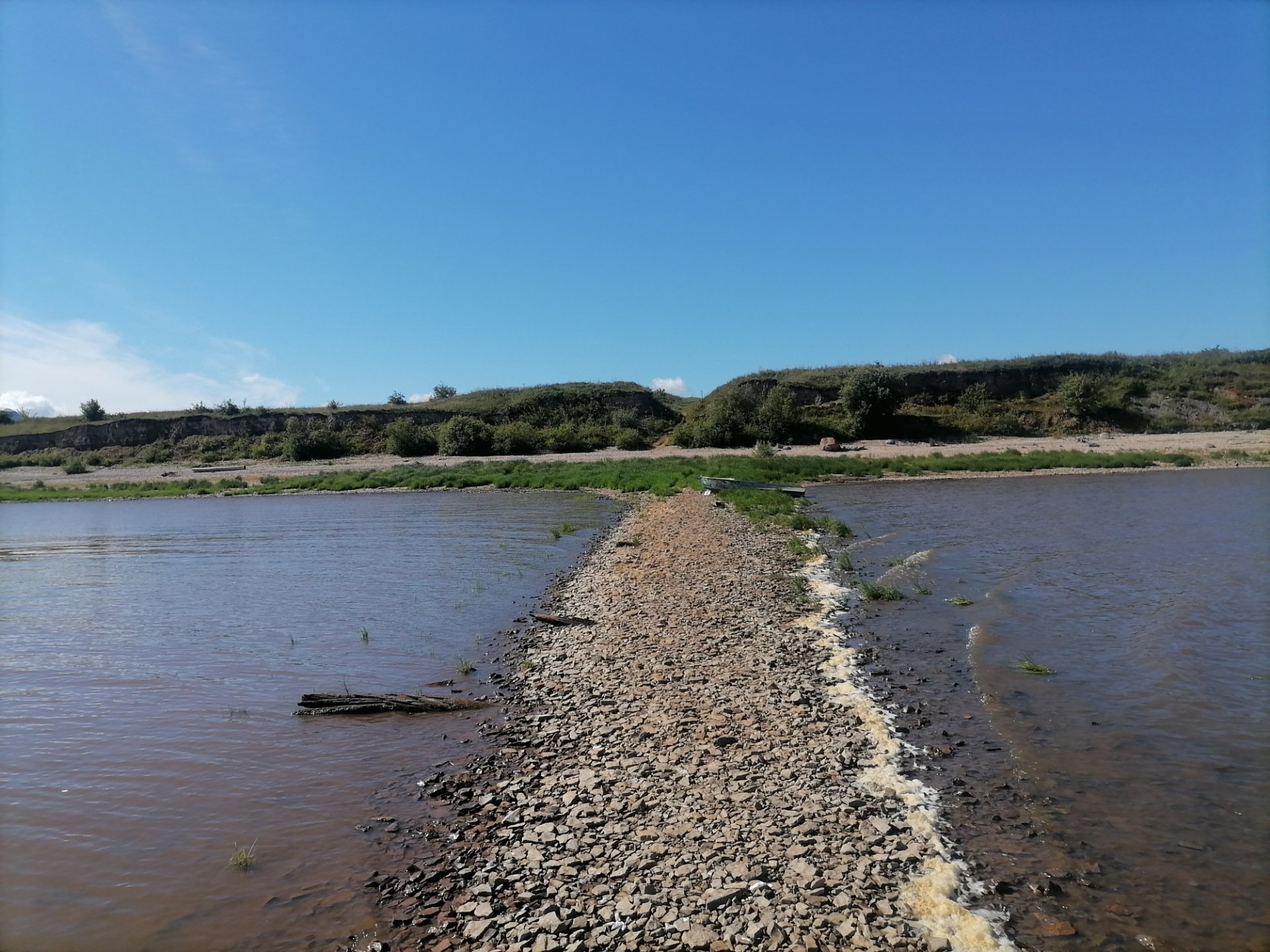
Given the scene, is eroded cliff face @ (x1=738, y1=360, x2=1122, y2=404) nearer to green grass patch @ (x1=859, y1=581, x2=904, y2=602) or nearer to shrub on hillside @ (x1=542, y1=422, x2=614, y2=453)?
shrub on hillside @ (x1=542, y1=422, x2=614, y2=453)

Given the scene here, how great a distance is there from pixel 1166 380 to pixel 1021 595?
192ft

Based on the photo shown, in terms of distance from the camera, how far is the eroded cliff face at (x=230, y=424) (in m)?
69.6

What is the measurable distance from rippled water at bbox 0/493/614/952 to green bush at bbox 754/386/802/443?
36116 millimetres

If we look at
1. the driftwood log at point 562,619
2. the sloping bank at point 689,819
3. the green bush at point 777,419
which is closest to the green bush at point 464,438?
the green bush at point 777,419

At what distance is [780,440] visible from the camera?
179 feet

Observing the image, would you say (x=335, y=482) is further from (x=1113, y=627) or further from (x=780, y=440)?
(x=1113, y=627)

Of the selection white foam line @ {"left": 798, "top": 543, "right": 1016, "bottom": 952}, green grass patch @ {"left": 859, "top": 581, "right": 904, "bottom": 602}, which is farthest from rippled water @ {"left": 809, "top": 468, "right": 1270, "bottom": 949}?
white foam line @ {"left": 798, "top": 543, "right": 1016, "bottom": 952}

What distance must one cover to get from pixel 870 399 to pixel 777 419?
7781 mm

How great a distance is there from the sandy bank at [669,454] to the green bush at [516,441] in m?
1.42

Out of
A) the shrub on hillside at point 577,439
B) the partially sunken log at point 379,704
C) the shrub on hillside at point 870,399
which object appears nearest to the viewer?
the partially sunken log at point 379,704

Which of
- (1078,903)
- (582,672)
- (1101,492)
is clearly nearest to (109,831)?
(582,672)

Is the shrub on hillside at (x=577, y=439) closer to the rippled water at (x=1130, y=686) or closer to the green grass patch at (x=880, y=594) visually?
the rippled water at (x=1130, y=686)

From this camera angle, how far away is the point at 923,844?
17.6ft

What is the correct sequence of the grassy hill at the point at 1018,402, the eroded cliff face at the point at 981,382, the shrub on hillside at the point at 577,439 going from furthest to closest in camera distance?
1. the shrub on hillside at the point at 577,439
2. the eroded cliff face at the point at 981,382
3. the grassy hill at the point at 1018,402
